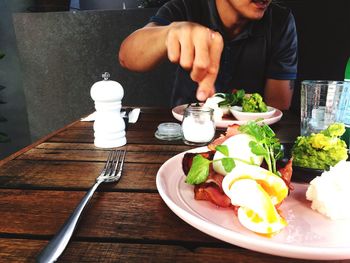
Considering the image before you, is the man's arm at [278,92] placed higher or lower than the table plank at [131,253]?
lower

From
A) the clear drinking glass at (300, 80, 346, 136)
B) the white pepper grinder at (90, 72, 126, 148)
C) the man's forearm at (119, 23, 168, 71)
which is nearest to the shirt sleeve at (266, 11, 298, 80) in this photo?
the man's forearm at (119, 23, 168, 71)

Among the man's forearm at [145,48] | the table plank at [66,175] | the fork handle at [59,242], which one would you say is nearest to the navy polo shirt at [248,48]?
the man's forearm at [145,48]

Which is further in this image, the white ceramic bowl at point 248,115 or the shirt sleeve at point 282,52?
the shirt sleeve at point 282,52

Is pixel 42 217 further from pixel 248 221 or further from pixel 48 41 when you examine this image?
pixel 48 41

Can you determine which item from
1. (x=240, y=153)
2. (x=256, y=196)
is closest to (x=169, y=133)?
(x=240, y=153)

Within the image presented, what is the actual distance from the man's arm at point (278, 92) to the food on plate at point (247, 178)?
77.7 inches

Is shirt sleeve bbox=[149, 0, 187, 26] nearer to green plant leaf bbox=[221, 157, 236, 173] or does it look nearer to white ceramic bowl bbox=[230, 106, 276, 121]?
white ceramic bowl bbox=[230, 106, 276, 121]

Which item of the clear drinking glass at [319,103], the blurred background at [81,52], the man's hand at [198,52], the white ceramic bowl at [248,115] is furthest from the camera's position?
the blurred background at [81,52]

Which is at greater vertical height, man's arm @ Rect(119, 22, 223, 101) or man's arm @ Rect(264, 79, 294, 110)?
man's arm @ Rect(119, 22, 223, 101)

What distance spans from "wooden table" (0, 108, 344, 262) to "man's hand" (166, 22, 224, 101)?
0.85 ft

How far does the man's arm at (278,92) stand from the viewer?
257cm

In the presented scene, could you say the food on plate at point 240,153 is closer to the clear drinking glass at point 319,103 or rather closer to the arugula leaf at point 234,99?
the clear drinking glass at point 319,103

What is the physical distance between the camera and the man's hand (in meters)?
1.03

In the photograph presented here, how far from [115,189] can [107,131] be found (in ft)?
1.33
